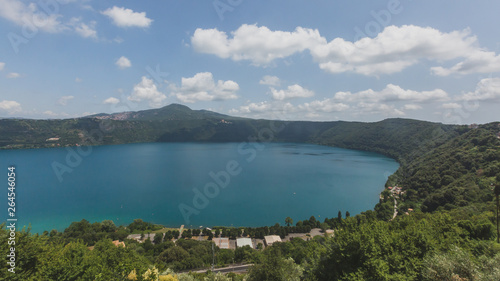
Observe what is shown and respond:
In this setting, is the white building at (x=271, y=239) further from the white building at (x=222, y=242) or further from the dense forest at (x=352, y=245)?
the white building at (x=222, y=242)

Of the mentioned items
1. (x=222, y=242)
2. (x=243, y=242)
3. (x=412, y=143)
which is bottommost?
(x=222, y=242)

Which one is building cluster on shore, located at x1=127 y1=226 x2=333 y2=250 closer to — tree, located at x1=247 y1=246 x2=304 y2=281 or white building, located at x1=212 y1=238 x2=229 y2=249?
white building, located at x1=212 y1=238 x2=229 y2=249

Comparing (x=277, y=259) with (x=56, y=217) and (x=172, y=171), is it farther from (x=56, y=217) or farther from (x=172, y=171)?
(x=172, y=171)

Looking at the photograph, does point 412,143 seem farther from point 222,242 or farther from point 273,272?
point 273,272

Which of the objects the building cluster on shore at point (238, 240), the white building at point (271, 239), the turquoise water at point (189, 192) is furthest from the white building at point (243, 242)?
the turquoise water at point (189, 192)

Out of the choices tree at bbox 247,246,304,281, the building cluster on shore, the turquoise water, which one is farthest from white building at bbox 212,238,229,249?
tree at bbox 247,246,304,281

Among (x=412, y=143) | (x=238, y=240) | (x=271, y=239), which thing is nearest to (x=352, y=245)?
(x=271, y=239)

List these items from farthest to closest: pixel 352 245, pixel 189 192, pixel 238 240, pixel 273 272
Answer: pixel 189 192 → pixel 238 240 → pixel 273 272 → pixel 352 245

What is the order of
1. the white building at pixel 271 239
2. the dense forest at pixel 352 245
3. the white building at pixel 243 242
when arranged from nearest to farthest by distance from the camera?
the dense forest at pixel 352 245
the white building at pixel 243 242
the white building at pixel 271 239
